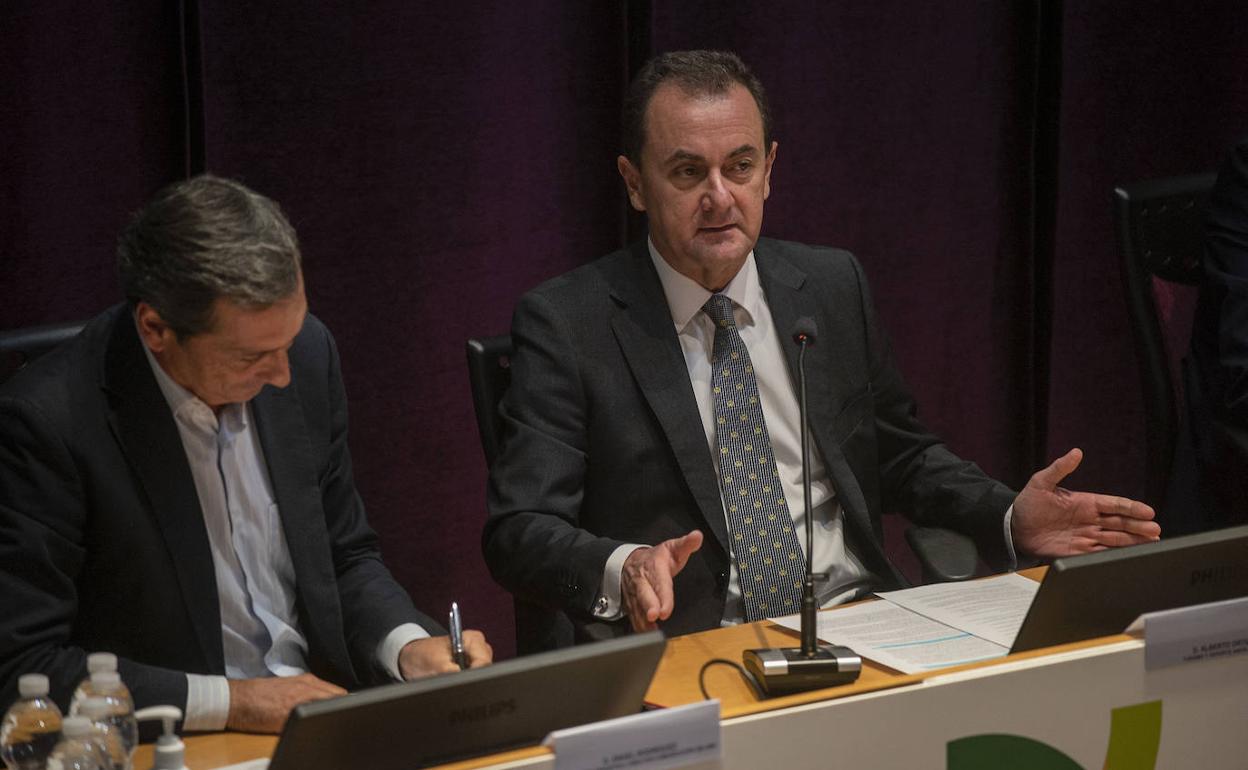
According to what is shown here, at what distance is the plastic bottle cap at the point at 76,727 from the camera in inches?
62.3

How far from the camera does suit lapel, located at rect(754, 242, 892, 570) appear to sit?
2.77 meters

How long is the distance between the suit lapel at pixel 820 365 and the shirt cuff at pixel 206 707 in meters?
1.23

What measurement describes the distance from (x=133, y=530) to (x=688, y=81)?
1278mm

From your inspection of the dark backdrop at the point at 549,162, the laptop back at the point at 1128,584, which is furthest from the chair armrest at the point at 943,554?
the dark backdrop at the point at 549,162

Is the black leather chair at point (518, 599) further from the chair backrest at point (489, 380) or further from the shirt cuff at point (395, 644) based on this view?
the shirt cuff at point (395, 644)

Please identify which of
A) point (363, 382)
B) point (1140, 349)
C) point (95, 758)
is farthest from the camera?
point (363, 382)

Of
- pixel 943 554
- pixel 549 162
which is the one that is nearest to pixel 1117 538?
pixel 943 554

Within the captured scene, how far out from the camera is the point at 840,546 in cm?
278

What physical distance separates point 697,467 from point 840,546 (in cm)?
33

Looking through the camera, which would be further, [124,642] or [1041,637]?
[124,642]

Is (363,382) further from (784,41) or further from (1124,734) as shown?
(1124,734)

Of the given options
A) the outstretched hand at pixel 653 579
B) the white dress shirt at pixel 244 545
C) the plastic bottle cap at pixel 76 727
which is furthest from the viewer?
the white dress shirt at pixel 244 545

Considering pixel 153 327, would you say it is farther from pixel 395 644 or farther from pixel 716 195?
pixel 716 195

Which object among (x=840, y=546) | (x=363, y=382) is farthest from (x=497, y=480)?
(x=363, y=382)
